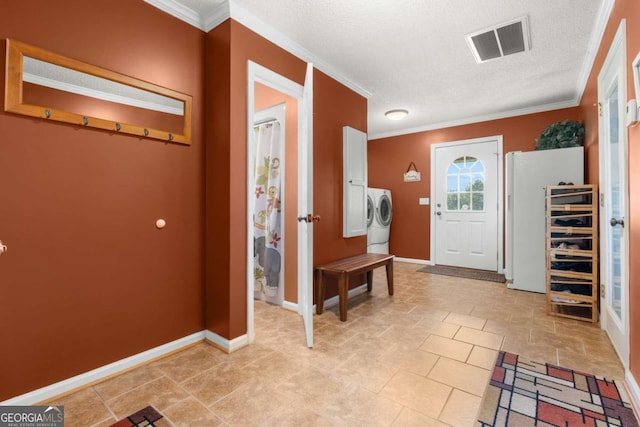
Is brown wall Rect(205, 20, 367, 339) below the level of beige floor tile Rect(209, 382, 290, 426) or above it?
above

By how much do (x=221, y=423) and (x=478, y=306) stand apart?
8.83 ft

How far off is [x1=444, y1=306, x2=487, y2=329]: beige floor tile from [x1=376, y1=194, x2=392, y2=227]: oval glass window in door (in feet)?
7.95

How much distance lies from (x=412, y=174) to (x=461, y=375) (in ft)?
13.2

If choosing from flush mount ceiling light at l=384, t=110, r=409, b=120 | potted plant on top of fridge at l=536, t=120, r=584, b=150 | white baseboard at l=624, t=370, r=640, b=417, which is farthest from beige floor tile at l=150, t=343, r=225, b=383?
potted plant on top of fridge at l=536, t=120, r=584, b=150

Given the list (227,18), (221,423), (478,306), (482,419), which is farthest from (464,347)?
(227,18)

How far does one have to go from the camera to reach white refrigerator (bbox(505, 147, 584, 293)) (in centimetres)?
340

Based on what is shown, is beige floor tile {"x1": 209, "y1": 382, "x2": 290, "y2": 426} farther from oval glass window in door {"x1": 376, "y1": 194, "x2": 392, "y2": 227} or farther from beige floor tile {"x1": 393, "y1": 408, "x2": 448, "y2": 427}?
oval glass window in door {"x1": 376, "y1": 194, "x2": 392, "y2": 227}

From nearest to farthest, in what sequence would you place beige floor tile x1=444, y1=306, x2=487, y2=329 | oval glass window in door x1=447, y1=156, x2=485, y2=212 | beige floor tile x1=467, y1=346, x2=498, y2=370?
beige floor tile x1=467, y1=346, x2=498, y2=370 → beige floor tile x1=444, y1=306, x2=487, y2=329 → oval glass window in door x1=447, y1=156, x2=485, y2=212

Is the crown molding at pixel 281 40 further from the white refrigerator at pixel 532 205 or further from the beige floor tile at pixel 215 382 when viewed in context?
the beige floor tile at pixel 215 382

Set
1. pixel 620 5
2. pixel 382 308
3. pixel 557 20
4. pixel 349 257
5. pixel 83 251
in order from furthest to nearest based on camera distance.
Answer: pixel 349 257
pixel 382 308
pixel 557 20
pixel 620 5
pixel 83 251

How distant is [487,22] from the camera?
7.81 ft

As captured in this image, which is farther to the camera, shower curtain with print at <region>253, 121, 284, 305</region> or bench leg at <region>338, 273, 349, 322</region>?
shower curtain with print at <region>253, 121, 284, 305</region>

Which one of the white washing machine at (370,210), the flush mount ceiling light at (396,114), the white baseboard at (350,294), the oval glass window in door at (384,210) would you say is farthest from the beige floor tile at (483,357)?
the flush mount ceiling light at (396,114)

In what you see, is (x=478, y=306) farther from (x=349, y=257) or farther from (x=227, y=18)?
(x=227, y=18)
